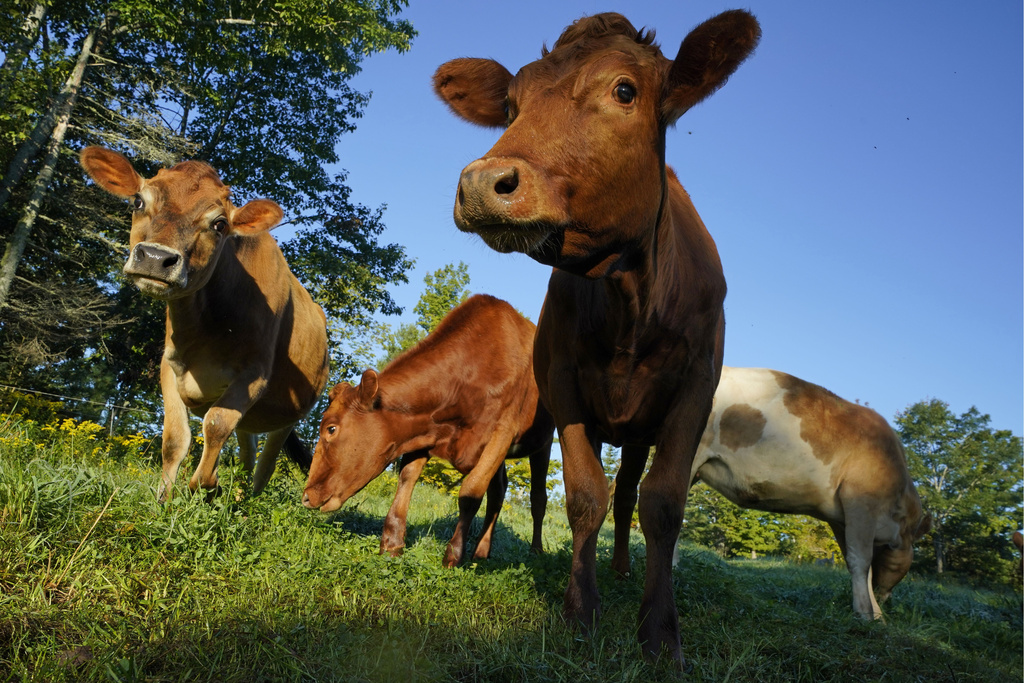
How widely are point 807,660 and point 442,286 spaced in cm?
2422

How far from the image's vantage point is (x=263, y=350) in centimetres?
611

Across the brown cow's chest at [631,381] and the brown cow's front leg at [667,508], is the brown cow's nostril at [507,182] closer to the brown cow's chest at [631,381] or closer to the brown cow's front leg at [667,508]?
the brown cow's chest at [631,381]

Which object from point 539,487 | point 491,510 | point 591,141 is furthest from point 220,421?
point 591,141

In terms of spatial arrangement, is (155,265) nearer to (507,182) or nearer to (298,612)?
(298,612)

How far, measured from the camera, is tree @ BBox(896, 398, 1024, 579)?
35.2 metres

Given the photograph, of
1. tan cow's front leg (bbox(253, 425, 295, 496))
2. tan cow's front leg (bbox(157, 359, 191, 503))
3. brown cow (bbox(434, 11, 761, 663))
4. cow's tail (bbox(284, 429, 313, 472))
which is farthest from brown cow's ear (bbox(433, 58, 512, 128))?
cow's tail (bbox(284, 429, 313, 472))

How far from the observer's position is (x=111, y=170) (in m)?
5.57

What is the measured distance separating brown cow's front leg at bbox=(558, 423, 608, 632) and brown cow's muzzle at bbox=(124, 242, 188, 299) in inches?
119

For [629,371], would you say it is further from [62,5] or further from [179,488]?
[62,5]

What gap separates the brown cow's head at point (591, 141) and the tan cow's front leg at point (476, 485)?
3.42 meters

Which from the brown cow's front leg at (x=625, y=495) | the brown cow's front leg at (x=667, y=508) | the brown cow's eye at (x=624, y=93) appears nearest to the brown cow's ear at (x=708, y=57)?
the brown cow's eye at (x=624, y=93)

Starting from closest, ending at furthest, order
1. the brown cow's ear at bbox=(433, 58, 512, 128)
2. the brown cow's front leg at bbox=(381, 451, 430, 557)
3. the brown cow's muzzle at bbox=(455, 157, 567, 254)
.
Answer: the brown cow's muzzle at bbox=(455, 157, 567, 254)
the brown cow's ear at bbox=(433, 58, 512, 128)
the brown cow's front leg at bbox=(381, 451, 430, 557)

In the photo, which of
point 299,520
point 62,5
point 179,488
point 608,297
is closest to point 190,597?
point 179,488

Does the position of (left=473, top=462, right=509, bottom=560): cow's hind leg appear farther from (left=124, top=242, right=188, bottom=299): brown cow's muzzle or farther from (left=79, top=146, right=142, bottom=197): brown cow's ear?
(left=79, top=146, right=142, bottom=197): brown cow's ear
